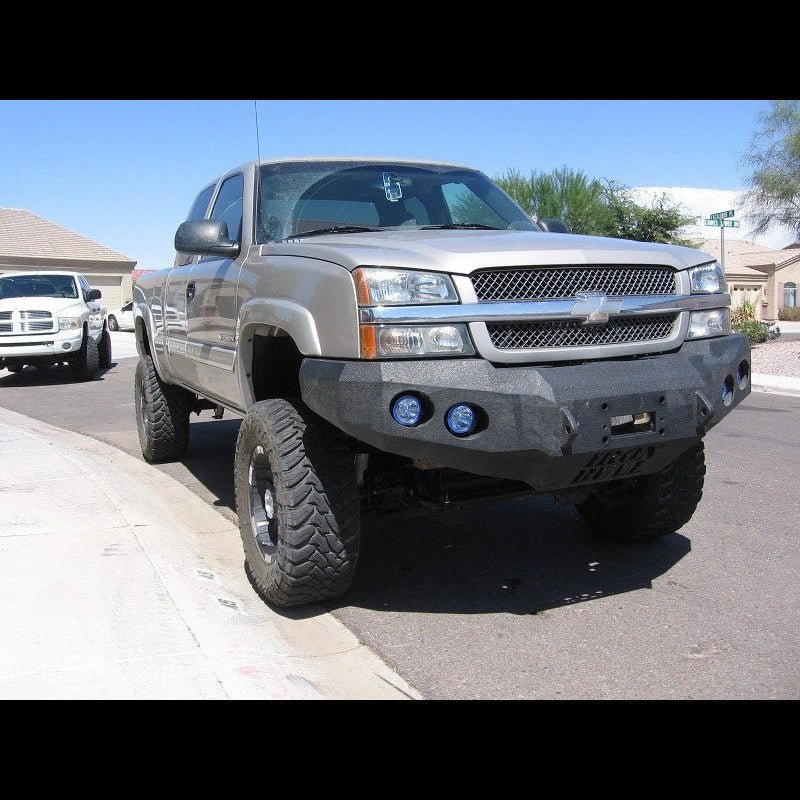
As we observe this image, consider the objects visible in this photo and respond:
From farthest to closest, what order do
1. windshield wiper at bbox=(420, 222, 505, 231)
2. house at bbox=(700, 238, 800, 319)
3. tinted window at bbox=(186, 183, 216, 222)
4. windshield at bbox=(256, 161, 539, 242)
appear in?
house at bbox=(700, 238, 800, 319)
tinted window at bbox=(186, 183, 216, 222)
windshield at bbox=(256, 161, 539, 242)
windshield wiper at bbox=(420, 222, 505, 231)

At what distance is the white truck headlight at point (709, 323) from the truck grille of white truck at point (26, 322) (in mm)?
12387

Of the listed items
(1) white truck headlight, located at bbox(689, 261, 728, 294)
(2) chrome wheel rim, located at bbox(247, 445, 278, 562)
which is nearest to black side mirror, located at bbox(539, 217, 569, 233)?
(1) white truck headlight, located at bbox(689, 261, 728, 294)

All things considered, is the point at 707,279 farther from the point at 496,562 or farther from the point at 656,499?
the point at 496,562

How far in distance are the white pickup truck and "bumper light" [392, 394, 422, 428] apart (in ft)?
40.0

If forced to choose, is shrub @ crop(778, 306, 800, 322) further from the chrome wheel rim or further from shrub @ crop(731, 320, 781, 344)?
the chrome wheel rim

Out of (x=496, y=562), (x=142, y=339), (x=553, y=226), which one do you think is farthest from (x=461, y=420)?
(x=142, y=339)

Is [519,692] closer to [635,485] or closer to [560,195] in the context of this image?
[635,485]

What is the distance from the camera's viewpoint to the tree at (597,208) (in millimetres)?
31016

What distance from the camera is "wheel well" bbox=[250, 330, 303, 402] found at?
13.9 feet

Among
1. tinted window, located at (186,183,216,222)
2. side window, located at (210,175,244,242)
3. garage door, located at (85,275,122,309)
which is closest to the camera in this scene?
side window, located at (210,175,244,242)

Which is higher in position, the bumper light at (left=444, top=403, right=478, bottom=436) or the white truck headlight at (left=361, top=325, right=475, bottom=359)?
the white truck headlight at (left=361, top=325, right=475, bottom=359)

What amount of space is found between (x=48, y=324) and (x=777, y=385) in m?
11.4

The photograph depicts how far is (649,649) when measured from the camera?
3330 mm
